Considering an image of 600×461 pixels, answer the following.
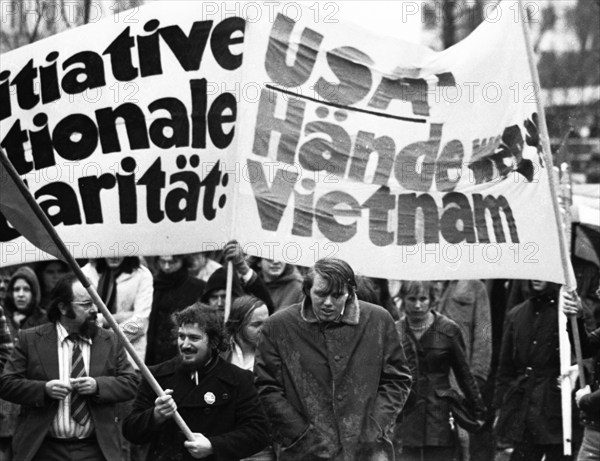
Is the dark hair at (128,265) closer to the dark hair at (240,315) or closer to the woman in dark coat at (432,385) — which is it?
the dark hair at (240,315)

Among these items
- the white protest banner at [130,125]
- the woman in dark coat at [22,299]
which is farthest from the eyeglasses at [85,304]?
the woman in dark coat at [22,299]

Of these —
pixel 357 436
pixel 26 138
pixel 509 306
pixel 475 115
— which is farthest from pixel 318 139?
pixel 509 306

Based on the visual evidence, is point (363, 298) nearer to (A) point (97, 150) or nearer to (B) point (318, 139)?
(B) point (318, 139)

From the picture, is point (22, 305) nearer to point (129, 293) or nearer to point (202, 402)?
point (129, 293)

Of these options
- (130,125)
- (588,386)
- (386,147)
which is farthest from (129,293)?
(588,386)

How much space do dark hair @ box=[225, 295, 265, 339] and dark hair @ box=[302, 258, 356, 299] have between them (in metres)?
1.37

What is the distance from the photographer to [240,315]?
10109mm

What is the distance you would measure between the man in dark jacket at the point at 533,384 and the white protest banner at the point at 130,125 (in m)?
2.61

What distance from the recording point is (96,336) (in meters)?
9.95

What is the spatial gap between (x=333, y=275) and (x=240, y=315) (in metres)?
1.59

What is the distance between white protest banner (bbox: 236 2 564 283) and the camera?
10.5 meters

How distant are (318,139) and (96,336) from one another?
1.99 m

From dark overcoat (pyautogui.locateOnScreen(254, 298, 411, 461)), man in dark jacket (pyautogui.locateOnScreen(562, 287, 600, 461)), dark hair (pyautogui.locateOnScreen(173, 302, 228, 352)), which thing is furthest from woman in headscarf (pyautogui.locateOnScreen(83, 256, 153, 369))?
man in dark jacket (pyautogui.locateOnScreen(562, 287, 600, 461))

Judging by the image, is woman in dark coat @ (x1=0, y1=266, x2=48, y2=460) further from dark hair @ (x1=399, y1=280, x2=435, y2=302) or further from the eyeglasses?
dark hair @ (x1=399, y1=280, x2=435, y2=302)
